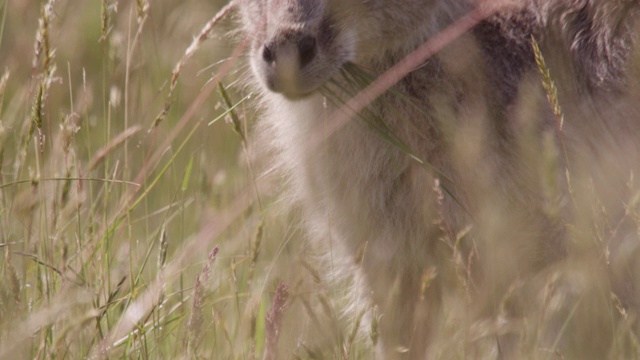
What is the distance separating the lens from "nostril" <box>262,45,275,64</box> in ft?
9.61

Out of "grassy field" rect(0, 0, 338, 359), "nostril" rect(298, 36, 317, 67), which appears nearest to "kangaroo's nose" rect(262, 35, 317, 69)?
"nostril" rect(298, 36, 317, 67)

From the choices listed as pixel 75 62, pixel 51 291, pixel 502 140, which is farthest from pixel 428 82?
pixel 75 62

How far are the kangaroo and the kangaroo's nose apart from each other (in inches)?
3.6

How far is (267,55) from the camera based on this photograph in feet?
9.66

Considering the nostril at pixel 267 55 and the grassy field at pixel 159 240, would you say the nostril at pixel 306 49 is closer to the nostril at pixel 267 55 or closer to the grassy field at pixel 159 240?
the nostril at pixel 267 55

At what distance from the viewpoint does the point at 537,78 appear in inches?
130

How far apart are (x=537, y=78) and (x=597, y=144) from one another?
290 mm

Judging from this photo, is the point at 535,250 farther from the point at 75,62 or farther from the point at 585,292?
the point at 75,62

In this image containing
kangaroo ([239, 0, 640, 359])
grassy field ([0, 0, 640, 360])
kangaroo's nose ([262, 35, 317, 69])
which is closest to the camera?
grassy field ([0, 0, 640, 360])

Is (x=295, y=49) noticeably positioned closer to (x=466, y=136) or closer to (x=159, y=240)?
(x=466, y=136)

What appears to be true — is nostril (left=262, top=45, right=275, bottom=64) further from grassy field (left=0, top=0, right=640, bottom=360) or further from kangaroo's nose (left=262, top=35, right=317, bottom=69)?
grassy field (left=0, top=0, right=640, bottom=360)

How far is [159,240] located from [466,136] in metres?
1.16

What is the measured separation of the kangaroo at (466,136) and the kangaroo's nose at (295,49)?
0.09m

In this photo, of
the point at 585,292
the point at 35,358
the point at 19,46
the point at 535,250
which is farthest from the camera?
the point at 19,46
